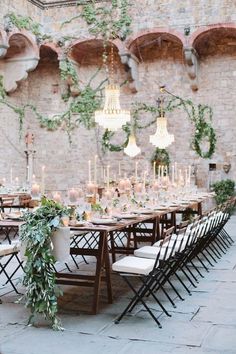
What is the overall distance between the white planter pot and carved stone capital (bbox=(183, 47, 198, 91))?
36.0 ft

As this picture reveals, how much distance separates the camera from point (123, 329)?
13.6 feet

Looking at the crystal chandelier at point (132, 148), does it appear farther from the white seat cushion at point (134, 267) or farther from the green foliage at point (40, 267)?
the green foliage at point (40, 267)

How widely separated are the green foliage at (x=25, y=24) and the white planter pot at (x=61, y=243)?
11029mm

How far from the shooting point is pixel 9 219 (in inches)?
205

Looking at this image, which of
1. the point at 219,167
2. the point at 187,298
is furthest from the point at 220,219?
the point at 219,167

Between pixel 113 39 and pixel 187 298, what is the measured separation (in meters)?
11.1

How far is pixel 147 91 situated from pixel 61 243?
39.1 feet

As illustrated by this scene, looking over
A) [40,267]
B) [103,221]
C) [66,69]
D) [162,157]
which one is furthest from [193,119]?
[40,267]

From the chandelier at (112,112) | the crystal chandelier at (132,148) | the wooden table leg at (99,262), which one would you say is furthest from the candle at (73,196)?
the crystal chandelier at (132,148)

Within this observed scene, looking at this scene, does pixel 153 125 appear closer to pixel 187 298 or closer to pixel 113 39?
pixel 113 39

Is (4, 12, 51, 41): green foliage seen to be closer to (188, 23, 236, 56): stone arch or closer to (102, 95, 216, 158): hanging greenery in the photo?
(102, 95, 216, 158): hanging greenery

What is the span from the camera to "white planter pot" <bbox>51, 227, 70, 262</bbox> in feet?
14.1

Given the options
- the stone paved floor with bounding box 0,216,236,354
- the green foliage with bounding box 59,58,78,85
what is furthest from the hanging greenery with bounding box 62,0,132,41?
the stone paved floor with bounding box 0,216,236,354

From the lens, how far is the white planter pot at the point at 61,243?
429cm
